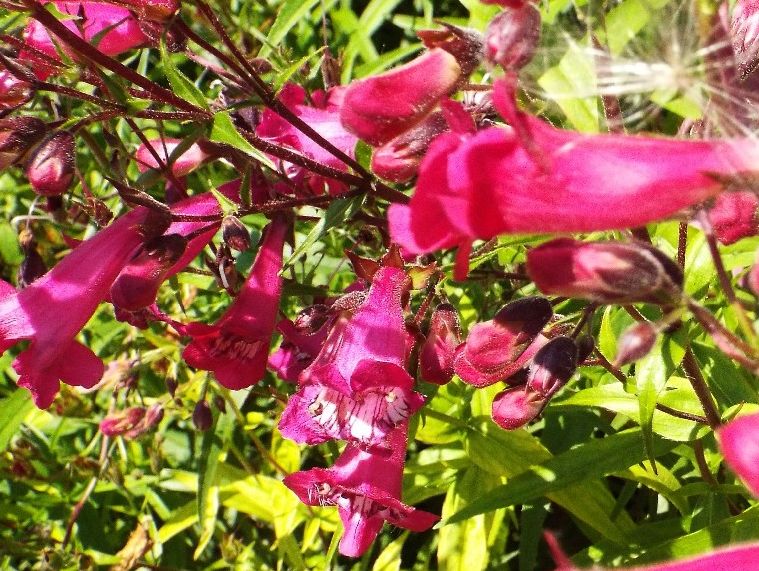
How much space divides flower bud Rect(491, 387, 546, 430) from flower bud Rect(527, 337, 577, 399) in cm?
4

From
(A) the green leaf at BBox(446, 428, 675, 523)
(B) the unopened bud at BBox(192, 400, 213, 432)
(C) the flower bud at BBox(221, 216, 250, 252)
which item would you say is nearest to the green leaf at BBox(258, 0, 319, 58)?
(C) the flower bud at BBox(221, 216, 250, 252)

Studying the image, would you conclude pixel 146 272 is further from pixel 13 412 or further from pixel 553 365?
pixel 13 412

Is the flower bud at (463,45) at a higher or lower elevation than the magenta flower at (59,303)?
higher

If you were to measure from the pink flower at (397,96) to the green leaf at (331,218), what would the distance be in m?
0.27

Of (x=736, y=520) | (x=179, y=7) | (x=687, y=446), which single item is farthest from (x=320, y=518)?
(x=179, y=7)

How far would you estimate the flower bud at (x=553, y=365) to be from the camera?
1.32m

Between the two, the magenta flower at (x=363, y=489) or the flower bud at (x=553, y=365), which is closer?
the flower bud at (x=553, y=365)

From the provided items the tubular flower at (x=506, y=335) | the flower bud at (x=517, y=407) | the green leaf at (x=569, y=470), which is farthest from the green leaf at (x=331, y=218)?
the green leaf at (x=569, y=470)

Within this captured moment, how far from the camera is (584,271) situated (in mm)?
973

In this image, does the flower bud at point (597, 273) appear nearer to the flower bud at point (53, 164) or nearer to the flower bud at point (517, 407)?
the flower bud at point (517, 407)

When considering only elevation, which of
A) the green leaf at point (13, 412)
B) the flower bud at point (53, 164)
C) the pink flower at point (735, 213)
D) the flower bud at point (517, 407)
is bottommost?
the green leaf at point (13, 412)

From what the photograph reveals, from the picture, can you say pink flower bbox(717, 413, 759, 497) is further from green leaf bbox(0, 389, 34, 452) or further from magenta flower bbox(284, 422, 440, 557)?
green leaf bbox(0, 389, 34, 452)

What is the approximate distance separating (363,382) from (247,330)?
31 centimetres

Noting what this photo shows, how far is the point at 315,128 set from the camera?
181 cm
